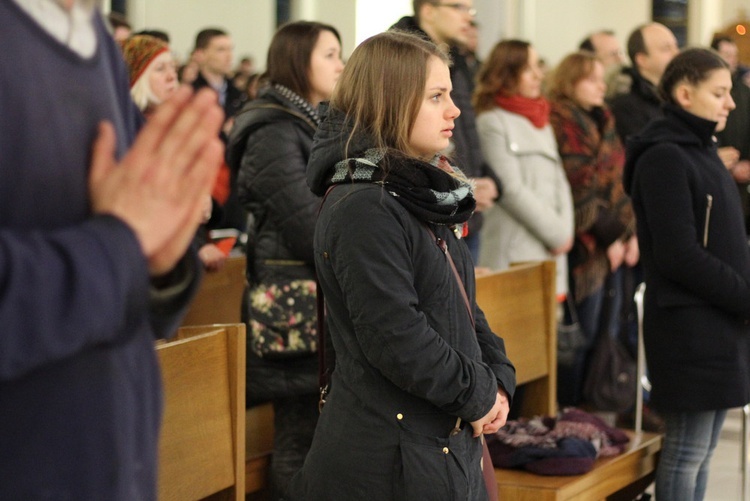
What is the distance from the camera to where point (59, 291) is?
0.97m

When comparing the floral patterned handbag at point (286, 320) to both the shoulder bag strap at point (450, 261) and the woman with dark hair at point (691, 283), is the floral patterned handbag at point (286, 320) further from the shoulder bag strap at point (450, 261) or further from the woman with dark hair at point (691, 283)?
the woman with dark hair at point (691, 283)

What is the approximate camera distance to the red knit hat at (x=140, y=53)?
11.7 ft

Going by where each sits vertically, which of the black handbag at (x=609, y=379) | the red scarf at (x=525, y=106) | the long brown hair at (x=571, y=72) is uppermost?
the long brown hair at (x=571, y=72)

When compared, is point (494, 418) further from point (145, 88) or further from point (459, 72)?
point (459, 72)

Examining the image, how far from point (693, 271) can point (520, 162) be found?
153cm

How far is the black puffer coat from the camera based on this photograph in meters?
3.20

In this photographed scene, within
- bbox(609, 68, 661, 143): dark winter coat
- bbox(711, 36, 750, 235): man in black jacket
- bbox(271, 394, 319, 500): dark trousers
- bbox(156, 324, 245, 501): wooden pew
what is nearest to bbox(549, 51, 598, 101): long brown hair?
bbox(609, 68, 661, 143): dark winter coat

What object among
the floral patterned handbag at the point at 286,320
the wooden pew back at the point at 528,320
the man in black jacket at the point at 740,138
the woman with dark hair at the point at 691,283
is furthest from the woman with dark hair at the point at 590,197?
the floral patterned handbag at the point at 286,320

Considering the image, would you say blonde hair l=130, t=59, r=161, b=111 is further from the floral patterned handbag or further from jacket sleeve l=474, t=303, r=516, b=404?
jacket sleeve l=474, t=303, r=516, b=404

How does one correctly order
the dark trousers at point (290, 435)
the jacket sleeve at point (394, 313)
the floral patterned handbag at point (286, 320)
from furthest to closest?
the floral patterned handbag at point (286, 320), the dark trousers at point (290, 435), the jacket sleeve at point (394, 313)

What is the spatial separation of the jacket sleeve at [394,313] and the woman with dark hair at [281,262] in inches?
35.9

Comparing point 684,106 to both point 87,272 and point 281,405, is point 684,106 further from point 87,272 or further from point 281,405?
point 87,272

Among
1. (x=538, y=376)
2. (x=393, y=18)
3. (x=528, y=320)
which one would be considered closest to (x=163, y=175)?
(x=528, y=320)

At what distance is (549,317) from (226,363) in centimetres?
158
